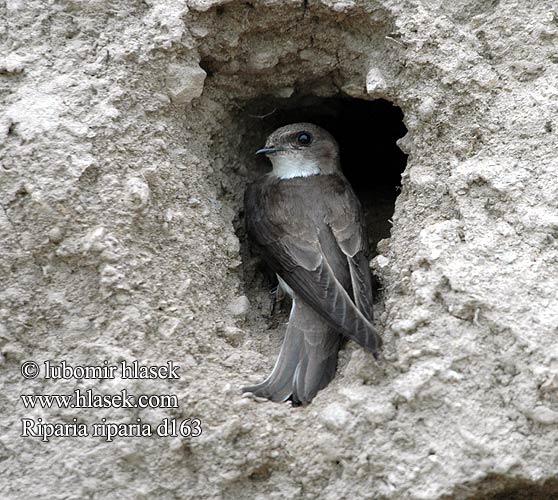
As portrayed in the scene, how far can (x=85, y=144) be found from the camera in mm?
2785

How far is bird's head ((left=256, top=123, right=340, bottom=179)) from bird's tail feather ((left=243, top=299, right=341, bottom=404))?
81 cm

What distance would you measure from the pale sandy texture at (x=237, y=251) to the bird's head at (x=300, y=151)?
1.13 ft

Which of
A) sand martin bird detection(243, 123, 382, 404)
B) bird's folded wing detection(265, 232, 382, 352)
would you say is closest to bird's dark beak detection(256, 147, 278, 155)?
sand martin bird detection(243, 123, 382, 404)

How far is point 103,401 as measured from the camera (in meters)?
2.52

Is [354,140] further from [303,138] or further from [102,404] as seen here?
[102,404]

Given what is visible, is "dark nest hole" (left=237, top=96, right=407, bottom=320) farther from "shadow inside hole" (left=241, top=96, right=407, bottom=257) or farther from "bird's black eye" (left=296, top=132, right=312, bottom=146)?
"bird's black eye" (left=296, top=132, right=312, bottom=146)

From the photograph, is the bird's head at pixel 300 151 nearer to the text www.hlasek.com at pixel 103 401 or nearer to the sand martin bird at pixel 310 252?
the sand martin bird at pixel 310 252

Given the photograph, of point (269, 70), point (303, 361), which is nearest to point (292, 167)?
point (269, 70)

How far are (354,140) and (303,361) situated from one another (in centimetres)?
169

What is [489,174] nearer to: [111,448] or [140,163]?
[140,163]

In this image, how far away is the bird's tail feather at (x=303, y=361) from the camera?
8.95 feet

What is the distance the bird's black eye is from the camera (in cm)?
368

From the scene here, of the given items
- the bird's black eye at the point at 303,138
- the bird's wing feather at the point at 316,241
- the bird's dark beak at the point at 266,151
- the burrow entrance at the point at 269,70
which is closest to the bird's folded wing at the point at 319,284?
the bird's wing feather at the point at 316,241

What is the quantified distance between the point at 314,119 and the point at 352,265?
3.74 ft
